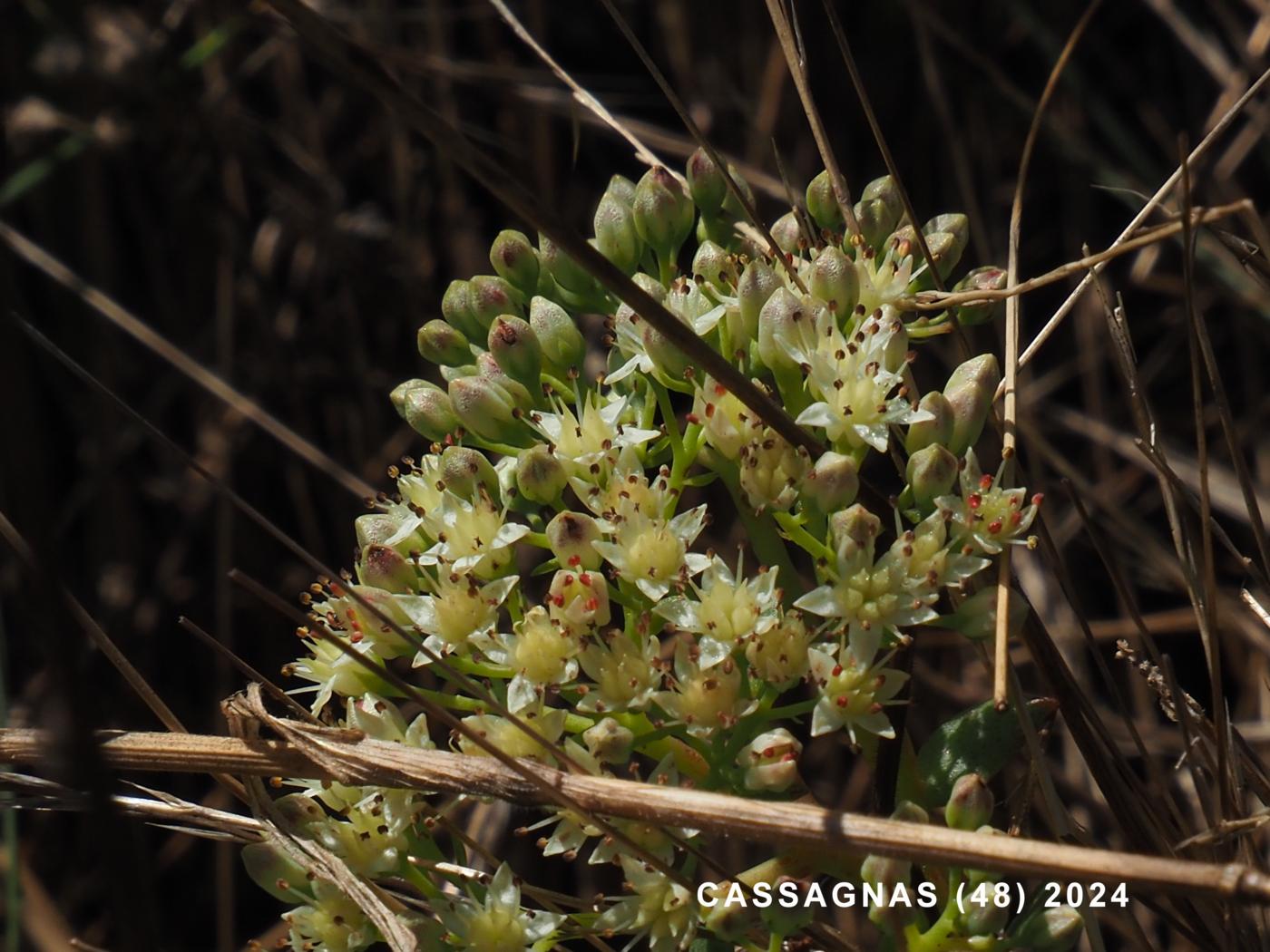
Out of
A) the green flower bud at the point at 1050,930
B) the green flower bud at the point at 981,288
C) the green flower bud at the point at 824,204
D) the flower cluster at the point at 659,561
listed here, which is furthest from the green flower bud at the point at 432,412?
the green flower bud at the point at 1050,930

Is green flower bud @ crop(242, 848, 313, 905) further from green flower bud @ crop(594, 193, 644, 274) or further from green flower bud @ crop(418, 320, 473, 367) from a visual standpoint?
green flower bud @ crop(594, 193, 644, 274)

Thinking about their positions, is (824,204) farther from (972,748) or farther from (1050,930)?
(1050,930)

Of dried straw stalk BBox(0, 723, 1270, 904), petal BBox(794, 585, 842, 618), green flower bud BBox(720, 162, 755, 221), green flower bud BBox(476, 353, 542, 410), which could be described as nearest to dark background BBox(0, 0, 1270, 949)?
green flower bud BBox(720, 162, 755, 221)

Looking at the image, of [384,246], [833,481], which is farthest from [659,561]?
[384,246]

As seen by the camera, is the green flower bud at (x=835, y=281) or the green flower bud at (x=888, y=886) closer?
the green flower bud at (x=888, y=886)

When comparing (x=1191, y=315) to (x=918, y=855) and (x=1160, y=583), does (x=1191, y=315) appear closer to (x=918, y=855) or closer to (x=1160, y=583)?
(x=918, y=855)

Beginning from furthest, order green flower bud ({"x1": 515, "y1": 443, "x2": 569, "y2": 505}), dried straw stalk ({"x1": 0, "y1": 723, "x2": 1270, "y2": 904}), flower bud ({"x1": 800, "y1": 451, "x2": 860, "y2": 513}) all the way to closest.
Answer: green flower bud ({"x1": 515, "y1": 443, "x2": 569, "y2": 505})
flower bud ({"x1": 800, "y1": 451, "x2": 860, "y2": 513})
dried straw stalk ({"x1": 0, "y1": 723, "x2": 1270, "y2": 904})

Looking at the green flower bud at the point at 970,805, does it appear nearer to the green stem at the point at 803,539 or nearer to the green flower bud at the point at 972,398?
the green stem at the point at 803,539
